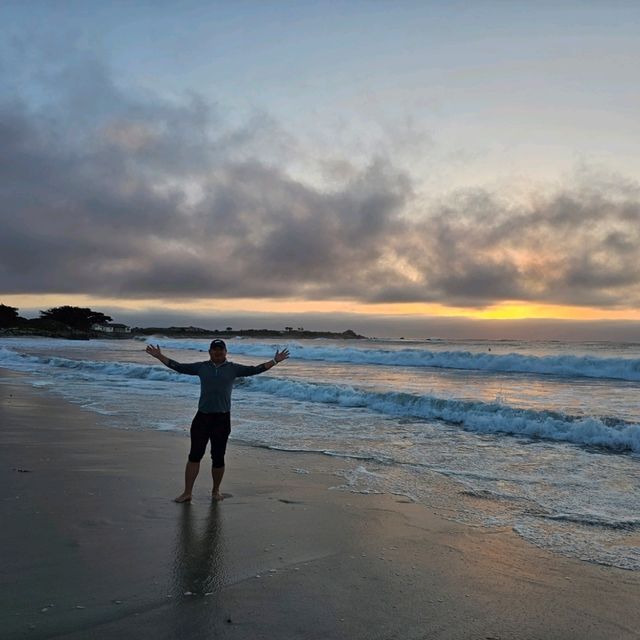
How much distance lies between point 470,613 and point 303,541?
1838 millimetres

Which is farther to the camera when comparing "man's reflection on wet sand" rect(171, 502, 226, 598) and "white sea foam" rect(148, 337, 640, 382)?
"white sea foam" rect(148, 337, 640, 382)

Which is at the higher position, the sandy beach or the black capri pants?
the black capri pants

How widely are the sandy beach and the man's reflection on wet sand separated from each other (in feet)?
0.06

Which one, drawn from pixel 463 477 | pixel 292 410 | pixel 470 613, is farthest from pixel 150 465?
pixel 292 410

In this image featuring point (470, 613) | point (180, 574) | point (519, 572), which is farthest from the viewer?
point (519, 572)

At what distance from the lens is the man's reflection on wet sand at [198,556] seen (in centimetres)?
420

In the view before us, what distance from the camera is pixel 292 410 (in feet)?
51.2

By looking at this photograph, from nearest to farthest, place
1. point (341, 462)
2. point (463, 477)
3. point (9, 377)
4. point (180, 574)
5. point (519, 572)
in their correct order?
point (180, 574), point (519, 572), point (463, 477), point (341, 462), point (9, 377)

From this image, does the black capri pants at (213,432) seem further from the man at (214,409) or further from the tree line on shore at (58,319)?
the tree line on shore at (58,319)

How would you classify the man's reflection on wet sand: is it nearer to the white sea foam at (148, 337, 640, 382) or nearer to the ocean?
the ocean

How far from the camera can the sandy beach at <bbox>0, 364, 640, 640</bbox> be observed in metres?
3.70

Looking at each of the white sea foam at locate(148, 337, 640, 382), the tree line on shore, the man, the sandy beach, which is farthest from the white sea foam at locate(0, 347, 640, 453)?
the tree line on shore

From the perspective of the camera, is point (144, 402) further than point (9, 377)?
No

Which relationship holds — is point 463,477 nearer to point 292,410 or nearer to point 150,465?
point 150,465
